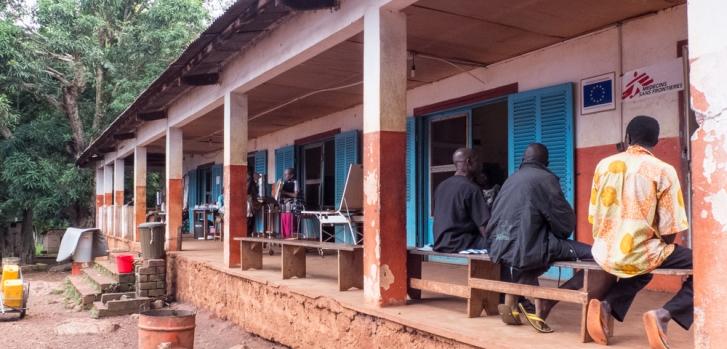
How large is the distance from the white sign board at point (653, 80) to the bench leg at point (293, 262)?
3.65m

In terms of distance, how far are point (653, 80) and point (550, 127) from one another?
3.98 ft

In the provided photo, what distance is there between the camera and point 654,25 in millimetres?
5684

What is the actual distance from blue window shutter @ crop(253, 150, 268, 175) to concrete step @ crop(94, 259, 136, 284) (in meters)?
3.74

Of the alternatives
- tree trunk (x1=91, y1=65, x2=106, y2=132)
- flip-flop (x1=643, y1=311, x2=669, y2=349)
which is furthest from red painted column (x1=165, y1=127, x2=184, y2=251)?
flip-flop (x1=643, y1=311, x2=669, y2=349)

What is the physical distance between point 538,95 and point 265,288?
3618mm

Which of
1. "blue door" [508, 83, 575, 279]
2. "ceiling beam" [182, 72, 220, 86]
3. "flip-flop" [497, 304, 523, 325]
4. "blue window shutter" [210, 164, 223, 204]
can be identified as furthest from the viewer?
"blue window shutter" [210, 164, 223, 204]

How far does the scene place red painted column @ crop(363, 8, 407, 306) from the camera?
487 centimetres

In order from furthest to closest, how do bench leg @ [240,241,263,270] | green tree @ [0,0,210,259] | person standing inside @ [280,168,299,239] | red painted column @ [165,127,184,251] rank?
green tree @ [0,0,210,259] → red painted column @ [165,127,184,251] → person standing inside @ [280,168,299,239] → bench leg @ [240,241,263,270]

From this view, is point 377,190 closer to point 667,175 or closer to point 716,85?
point 667,175

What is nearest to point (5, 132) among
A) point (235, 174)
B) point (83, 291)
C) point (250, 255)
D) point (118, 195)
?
point (118, 195)

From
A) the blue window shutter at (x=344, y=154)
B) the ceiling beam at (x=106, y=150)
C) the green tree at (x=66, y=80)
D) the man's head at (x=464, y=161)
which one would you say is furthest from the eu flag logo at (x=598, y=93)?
the green tree at (x=66, y=80)

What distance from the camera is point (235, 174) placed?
816 cm

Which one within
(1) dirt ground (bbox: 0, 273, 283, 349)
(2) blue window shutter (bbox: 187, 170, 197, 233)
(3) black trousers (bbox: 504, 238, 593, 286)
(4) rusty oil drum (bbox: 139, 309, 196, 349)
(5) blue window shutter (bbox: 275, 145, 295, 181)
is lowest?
(1) dirt ground (bbox: 0, 273, 283, 349)

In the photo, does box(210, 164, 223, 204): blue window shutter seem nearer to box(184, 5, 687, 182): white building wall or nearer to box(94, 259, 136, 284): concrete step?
box(94, 259, 136, 284): concrete step
